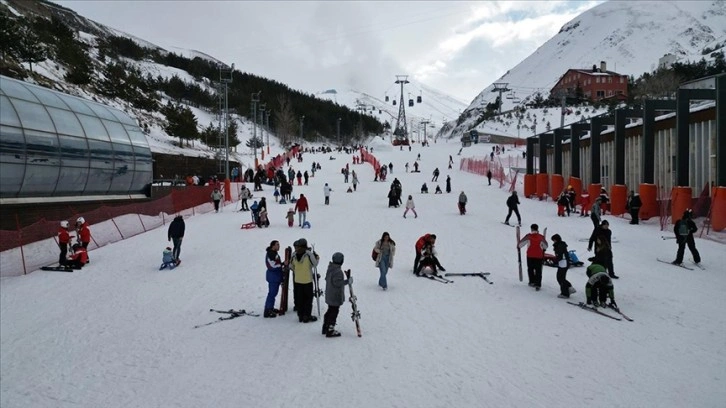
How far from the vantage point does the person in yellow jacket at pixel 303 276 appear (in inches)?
345

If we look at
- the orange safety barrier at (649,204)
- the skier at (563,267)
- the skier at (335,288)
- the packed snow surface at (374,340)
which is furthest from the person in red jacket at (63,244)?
the orange safety barrier at (649,204)

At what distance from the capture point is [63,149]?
20.0 meters

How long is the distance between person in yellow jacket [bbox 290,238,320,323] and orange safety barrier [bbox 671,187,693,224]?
1491 centimetres

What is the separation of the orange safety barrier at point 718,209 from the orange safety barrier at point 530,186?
570 inches

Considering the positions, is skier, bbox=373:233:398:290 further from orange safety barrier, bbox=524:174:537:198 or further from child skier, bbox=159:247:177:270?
orange safety barrier, bbox=524:174:537:198

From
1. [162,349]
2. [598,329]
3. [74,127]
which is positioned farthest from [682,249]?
A: [74,127]

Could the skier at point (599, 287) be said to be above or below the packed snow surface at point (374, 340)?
above

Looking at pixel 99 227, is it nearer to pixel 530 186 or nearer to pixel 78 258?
pixel 78 258

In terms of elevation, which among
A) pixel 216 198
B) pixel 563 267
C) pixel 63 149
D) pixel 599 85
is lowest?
pixel 563 267

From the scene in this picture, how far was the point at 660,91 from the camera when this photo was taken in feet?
225

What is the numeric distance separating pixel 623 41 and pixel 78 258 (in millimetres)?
187938

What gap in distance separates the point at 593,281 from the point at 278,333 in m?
5.99

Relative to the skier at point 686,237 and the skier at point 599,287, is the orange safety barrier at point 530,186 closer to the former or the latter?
the skier at point 686,237

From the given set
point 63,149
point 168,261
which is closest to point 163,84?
point 63,149
